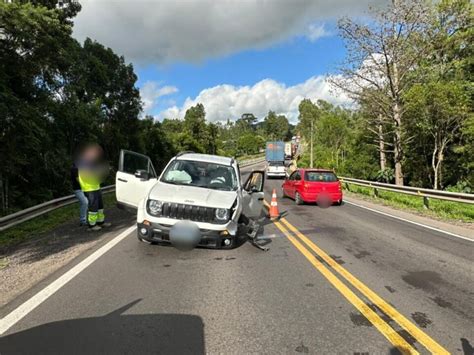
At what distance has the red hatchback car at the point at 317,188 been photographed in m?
15.7

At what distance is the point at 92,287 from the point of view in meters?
5.04

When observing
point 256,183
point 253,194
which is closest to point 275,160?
point 253,194

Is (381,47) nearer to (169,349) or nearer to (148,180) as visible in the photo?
(148,180)

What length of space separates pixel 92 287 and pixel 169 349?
2.02 metres

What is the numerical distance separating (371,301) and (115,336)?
116 inches

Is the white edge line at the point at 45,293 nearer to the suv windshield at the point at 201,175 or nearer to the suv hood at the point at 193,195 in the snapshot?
the suv hood at the point at 193,195

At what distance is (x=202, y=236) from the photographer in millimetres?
6395

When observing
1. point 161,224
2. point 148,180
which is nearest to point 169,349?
point 161,224

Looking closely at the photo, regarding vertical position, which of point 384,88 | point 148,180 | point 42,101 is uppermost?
point 384,88

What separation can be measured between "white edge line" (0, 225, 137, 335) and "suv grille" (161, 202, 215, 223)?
4.67 feet

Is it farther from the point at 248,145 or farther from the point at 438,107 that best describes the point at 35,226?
the point at 248,145

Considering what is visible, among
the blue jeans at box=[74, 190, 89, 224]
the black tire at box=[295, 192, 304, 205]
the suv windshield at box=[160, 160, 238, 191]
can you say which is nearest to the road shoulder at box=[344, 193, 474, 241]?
the black tire at box=[295, 192, 304, 205]

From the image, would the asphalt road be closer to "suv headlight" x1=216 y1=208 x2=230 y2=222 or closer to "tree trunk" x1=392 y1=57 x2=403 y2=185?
"suv headlight" x1=216 y1=208 x2=230 y2=222

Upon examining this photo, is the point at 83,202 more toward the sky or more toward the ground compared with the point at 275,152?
more toward the ground
